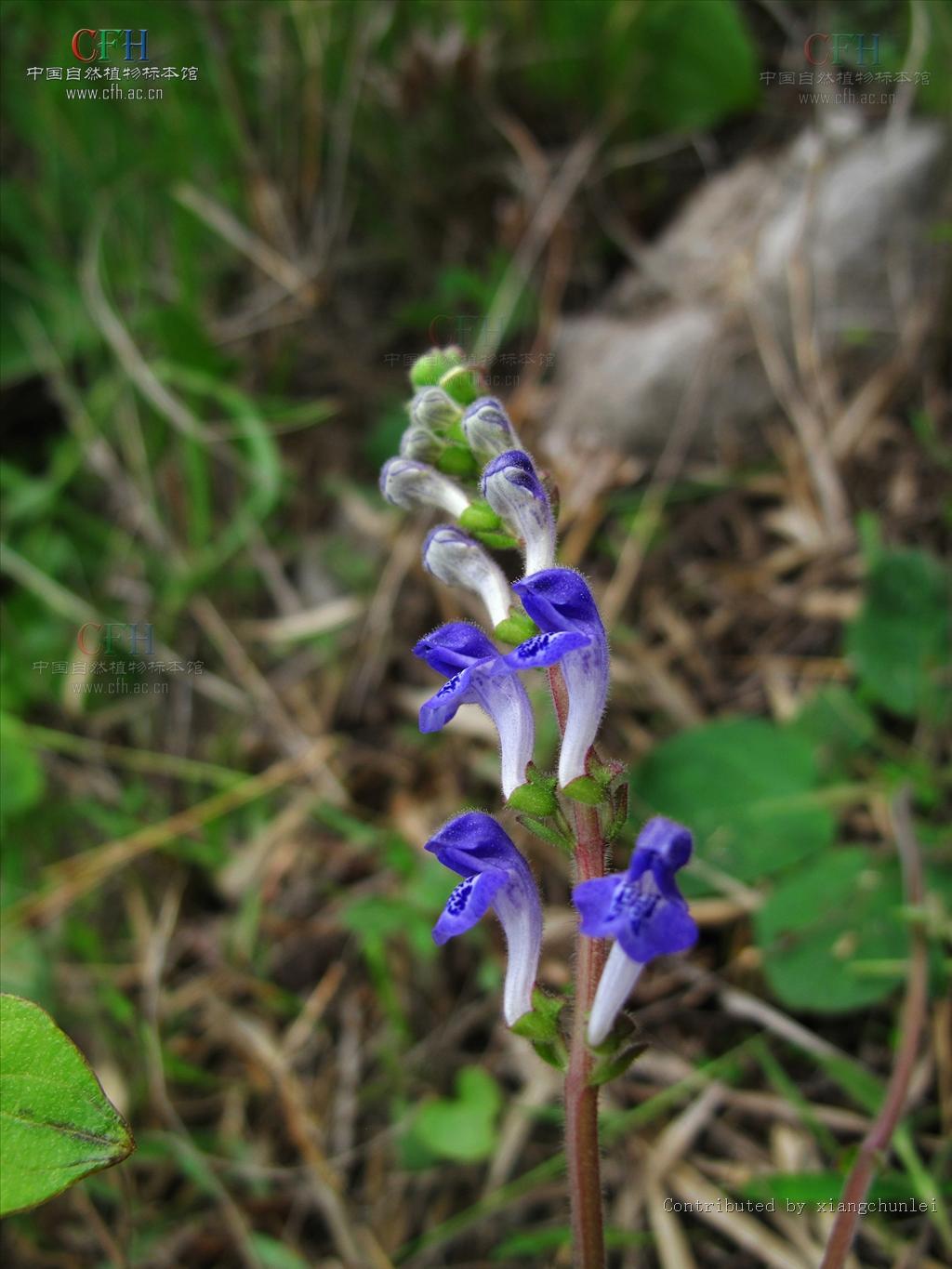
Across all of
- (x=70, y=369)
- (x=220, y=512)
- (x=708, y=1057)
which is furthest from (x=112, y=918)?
(x=70, y=369)

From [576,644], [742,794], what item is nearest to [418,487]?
[576,644]

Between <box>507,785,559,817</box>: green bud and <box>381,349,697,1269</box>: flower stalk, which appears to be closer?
<box>381,349,697,1269</box>: flower stalk

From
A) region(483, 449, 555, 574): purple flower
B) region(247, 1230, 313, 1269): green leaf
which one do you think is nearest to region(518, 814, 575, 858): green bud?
region(483, 449, 555, 574): purple flower

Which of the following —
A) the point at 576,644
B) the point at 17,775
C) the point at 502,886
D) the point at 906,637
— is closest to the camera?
the point at 576,644

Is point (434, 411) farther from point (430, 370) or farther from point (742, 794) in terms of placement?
point (742, 794)

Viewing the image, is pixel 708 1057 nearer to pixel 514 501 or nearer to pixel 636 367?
pixel 514 501

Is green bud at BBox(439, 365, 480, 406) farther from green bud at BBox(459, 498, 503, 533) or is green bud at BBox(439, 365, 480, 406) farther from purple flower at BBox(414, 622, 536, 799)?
purple flower at BBox(414, 622, 536, 799)
